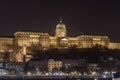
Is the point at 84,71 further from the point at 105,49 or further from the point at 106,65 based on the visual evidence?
the point at 105,49

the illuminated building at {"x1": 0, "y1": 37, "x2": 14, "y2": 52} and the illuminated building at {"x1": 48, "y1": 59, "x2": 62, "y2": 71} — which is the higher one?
the illuminated building at {"x1": 0, "y1": 37, "x2": 14, "y2": 52}

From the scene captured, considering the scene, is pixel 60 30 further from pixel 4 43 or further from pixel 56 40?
pixel 4 43

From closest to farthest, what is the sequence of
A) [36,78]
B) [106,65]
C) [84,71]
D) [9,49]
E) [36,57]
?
1. [36,78]
2. [84,71]
3. [106,65]
4. [36,57]
5. [9,49]

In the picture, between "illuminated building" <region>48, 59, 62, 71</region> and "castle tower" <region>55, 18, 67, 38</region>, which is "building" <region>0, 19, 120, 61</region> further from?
"illuminated building" <region>48, 59, 62, 71</region>

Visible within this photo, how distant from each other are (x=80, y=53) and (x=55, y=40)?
42.7 ft

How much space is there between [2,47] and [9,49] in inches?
110

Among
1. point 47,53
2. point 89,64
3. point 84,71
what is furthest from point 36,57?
point 84,71

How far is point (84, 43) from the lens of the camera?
117438mm

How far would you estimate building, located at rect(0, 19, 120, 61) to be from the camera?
358ft

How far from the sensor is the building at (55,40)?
109 meters

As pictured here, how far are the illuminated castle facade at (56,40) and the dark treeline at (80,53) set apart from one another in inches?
218

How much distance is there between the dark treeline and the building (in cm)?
457

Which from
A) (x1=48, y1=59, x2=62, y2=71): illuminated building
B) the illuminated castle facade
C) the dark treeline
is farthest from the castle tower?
(x1=48, y1=59, x2=62, y2=71): illuminated building

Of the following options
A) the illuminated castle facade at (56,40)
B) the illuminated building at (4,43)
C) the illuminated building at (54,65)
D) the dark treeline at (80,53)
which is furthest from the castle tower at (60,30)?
the illuminated building at (54,65)
